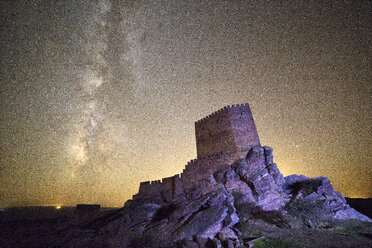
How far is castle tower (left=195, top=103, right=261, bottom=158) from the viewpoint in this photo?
66.8 ft

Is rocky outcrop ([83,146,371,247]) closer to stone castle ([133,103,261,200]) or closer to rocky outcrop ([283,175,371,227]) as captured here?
rocky outcrop ([283,175,371,227])

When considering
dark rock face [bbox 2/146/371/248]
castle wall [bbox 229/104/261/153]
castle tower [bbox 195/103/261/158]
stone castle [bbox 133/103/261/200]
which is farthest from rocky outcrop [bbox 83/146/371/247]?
castle tower [bbox 195/103/261/158]

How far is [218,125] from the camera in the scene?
22.6m

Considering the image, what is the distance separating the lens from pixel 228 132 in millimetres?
21250

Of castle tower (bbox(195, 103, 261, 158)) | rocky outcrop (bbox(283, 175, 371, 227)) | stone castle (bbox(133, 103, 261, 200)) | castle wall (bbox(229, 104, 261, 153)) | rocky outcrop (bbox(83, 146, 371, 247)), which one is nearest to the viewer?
rocky outcrop (bbox(83, 146, 371, 247))

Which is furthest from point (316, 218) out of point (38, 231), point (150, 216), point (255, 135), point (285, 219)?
point (38, 231)

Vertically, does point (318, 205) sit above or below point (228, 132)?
below

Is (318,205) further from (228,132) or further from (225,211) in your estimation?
(228,132)

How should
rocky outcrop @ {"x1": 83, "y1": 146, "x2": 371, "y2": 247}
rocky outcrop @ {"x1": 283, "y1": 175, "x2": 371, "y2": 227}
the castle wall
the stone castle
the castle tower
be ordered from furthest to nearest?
the castle tower, the castle wall, the stone castle, rocky outcrop @ {"x1": 283, "y1": 175, "x2": 371, "y2": 227}, rocky outcrop @ {"x1": 83, "y1": 146, "x2": 371, "y2": 247}

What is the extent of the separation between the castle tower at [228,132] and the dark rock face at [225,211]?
1661 mm

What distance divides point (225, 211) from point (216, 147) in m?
10.0

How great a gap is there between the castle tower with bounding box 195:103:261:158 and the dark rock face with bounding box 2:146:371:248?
65.4 inches

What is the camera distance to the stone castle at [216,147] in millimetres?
19734

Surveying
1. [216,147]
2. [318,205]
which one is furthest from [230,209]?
[216,147]
